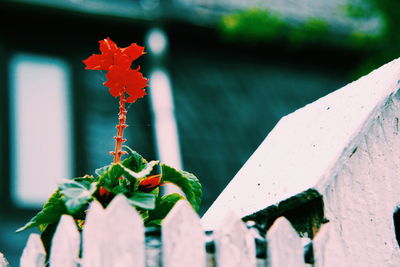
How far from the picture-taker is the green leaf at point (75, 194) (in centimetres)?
160

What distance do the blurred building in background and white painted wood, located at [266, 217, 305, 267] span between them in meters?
3.94

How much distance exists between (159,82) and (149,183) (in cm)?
427

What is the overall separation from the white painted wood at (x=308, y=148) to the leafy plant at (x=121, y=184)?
252 millimetres

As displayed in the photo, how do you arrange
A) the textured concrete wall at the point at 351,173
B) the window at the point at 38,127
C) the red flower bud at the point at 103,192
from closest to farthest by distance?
the red flower bud at the point at 103,192
the textured concrete wall at the point at 351,173
the window at the point at 38,127

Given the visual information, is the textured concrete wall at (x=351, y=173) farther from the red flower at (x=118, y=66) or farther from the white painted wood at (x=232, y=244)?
the red flower at (x=118, y=66)

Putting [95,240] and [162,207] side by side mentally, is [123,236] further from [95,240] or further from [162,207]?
[162,207]

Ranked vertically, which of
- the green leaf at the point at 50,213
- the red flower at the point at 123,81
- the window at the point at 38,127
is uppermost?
the window at the point at 38,127

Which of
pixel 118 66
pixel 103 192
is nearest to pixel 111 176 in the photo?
pixel 103 192

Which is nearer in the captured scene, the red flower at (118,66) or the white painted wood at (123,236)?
the white painted wood at (123,236)

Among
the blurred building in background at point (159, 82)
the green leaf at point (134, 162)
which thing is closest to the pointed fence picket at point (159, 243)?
the green leaf at point (134, 162)

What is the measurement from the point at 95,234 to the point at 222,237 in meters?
0.26

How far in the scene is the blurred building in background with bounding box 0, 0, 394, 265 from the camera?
598 centimetres

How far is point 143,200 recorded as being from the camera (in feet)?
5.43

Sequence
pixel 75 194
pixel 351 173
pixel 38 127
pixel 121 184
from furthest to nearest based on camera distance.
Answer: pixel 38 127 < pixel 351 173 < pixel 121 184 < pixel 75 194
